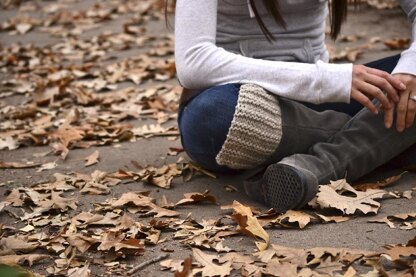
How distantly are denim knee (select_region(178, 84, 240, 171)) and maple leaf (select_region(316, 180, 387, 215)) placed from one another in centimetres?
42

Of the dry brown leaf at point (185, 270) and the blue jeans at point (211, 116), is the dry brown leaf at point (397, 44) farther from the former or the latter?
the dry brown leaf at point (185, 270)

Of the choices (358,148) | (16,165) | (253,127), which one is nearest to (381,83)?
(358,148)

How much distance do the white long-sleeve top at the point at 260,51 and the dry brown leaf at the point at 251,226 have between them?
466mm

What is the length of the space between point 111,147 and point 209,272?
176cm

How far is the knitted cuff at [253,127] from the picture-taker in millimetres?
2455

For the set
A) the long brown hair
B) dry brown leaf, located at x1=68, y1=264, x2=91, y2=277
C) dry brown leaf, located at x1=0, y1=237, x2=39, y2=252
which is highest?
the long brown hair

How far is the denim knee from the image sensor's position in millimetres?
2498

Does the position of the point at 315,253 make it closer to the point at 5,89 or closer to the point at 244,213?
the point at 244,213

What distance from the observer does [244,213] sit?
7.78 ft

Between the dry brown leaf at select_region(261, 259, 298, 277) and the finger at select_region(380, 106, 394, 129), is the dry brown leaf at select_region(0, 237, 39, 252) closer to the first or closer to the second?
the dry brown leaf at select_region(261, 259, 298, 277)

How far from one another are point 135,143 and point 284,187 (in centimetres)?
147

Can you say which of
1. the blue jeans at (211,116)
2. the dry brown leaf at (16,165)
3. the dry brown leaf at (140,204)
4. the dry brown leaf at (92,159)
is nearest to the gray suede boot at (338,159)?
the blue jeans at (211,116)

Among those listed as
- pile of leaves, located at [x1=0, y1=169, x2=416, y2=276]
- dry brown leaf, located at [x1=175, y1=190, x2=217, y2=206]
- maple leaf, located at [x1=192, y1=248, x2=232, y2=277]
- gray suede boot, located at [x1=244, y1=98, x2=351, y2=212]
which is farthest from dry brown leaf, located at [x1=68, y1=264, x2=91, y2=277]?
gray suede boot, located at [x1=244, y1=98, x2=351, y2=212]

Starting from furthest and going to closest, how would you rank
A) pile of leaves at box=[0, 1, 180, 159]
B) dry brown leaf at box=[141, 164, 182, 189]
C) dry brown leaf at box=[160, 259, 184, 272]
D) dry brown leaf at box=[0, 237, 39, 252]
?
pile of leaves at box=[0, 1, 180, 159], dry brown leaf at box=[141, 164, 182, 189], dry brown leaf at box=[0, 237, 39, 252], dry brown leaf at box=[160, 259, 184, 272]
